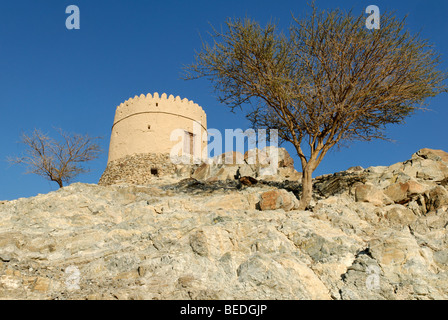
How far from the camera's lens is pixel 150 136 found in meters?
26.1

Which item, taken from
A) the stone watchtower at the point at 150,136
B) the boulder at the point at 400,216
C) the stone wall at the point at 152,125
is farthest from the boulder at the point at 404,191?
the stone wall at the point at 152,125

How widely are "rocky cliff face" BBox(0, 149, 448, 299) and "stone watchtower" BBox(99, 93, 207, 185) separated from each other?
13259 millimetres

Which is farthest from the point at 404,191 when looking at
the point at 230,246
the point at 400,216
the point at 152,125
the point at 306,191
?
the point at 152,125

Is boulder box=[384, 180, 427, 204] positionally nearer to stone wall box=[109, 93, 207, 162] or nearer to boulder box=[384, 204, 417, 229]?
boulder box=[384, 204, 417, 229]

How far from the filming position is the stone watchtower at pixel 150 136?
2534 centimetres

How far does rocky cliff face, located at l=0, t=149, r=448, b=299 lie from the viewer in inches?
245

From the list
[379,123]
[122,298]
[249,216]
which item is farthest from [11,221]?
[379,123]

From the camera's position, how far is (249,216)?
9.97 meters

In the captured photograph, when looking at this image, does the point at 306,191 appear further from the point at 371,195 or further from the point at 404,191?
the point at 404,191

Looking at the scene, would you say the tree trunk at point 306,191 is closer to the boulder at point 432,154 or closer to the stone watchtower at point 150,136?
the boulder at point 432,154

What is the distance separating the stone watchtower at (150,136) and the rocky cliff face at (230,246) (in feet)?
43.5

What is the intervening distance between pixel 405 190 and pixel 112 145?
71.6 feet

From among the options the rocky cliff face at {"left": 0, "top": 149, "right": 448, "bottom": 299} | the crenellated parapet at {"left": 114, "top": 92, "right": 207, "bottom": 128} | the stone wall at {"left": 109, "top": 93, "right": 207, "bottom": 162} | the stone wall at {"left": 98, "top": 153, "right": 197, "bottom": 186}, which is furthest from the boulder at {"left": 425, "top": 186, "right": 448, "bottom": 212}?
the crenellated parapet at {"left": 114, "top": 92, "right": 207, "bottom": 128}

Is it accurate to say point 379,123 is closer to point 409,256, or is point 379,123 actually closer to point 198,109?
point 409,256
